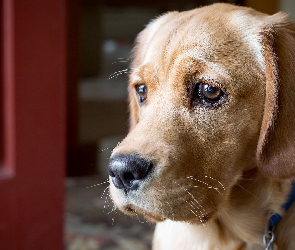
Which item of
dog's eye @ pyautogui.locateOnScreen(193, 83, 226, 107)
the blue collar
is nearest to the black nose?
dog's eye @ pyautogui.locateOnScreen(193, 83, 226, 107)

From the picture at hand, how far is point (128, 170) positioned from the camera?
1.27 metres

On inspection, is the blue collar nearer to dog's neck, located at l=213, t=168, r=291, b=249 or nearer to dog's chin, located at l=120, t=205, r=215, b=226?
dog's neck, located at l=213, t=168, r=291, b=249

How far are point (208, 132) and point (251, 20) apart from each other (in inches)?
12.5

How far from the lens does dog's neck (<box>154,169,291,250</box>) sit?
58.8 inches

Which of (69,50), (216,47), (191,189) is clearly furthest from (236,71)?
(69,50)

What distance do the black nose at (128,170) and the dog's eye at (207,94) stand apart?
0.23 m

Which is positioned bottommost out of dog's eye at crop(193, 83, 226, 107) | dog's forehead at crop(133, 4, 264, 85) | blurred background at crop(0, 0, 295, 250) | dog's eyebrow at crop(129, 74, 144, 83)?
blurred background at crop(0, 0, 295, 250)

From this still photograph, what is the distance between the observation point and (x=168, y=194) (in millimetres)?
1292

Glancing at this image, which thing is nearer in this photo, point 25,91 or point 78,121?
point 25,91

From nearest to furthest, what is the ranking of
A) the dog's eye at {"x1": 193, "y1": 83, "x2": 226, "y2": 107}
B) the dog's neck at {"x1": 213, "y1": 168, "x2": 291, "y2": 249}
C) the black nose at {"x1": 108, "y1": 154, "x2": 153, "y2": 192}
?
the black nose at {"x1": 108, "y1": 154, "x2": 153, "y2": 192} → the dog's eye at {"x1": 193, "y1": 83, "x2": 226, "y2": 107} → the dog's neck at {"x1": 213, "y1": 168, "x2": 291, "y2": 249}

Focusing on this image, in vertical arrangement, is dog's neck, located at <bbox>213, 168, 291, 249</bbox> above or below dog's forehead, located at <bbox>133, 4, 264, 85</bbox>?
below

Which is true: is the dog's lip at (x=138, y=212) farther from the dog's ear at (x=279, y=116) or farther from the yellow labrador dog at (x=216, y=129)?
the dog's ear at (x=279, y=116)

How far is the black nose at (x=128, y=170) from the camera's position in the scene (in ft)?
4.14

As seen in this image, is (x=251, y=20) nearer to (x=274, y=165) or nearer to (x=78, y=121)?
(x=274, y=165)
